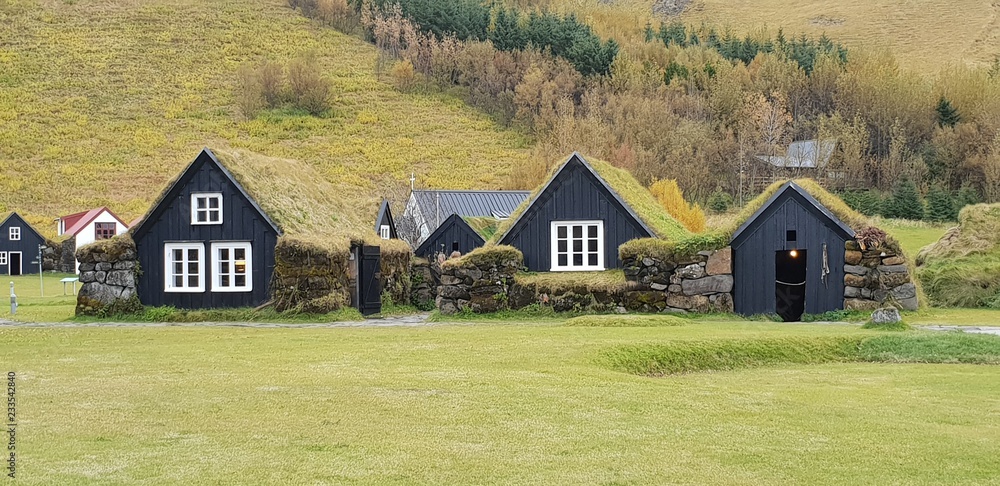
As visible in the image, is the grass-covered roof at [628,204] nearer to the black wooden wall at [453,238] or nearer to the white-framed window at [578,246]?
the white-framed window at [578,246]

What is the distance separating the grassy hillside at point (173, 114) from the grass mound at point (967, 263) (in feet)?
148

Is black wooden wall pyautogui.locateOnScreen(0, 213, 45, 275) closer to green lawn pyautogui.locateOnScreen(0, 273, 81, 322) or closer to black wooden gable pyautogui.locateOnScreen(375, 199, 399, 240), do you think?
green lawn pyautogui.locateOnScreen(0, 273, 81, 322)

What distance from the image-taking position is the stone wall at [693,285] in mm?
30594

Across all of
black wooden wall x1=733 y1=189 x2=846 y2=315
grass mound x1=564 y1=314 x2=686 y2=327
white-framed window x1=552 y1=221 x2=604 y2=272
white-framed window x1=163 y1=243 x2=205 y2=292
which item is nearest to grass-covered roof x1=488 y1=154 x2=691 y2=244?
white-framed window x1=552 y1=221 x2=604 y2=272

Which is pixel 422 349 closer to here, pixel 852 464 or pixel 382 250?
pixel 852 464

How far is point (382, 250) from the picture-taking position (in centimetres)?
3666

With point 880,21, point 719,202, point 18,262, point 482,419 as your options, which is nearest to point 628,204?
point 482,419

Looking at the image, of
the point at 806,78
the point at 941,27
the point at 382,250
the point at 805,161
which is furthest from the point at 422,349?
the point at 941,27


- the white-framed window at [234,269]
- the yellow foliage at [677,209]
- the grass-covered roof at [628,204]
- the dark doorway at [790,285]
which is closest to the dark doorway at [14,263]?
the yellow foliage at [677,209]

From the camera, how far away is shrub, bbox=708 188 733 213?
235 ft

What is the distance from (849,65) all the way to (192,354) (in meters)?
90.5

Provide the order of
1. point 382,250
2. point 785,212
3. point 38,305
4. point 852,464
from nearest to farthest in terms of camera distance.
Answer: point 852,464 → point 785,212 → point 382,250 → point 38,305

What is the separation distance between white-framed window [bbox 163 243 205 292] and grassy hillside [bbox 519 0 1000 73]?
359 ft

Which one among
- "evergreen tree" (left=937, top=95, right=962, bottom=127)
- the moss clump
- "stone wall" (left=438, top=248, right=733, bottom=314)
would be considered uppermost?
"evergreen tree" (left=937, top=95, right=962, bottom=127)
